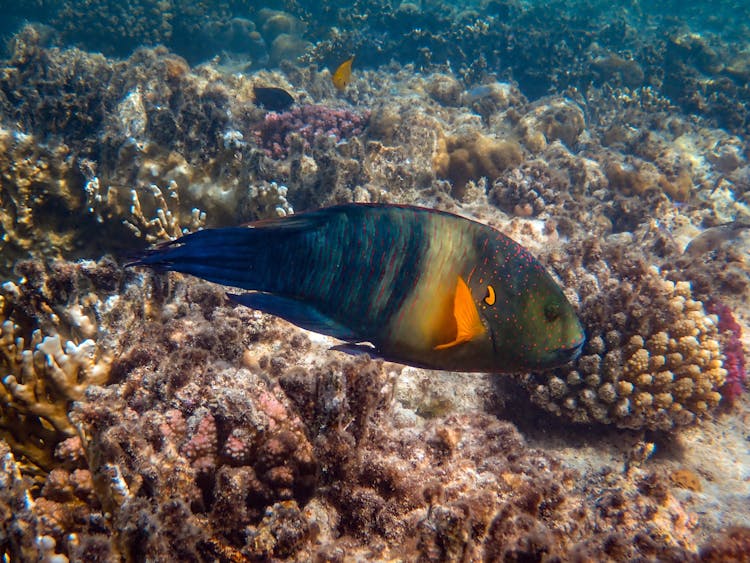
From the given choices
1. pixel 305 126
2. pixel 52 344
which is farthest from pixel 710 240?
pixel 52 344

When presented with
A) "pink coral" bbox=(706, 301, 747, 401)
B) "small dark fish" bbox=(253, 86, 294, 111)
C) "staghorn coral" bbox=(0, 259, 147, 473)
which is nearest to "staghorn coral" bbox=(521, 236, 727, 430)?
"pink coral" bbox=(706, 301, 747, 401)

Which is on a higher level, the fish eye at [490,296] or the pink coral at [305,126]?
the fish eye at [490,296]

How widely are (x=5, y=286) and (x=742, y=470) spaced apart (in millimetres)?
6900

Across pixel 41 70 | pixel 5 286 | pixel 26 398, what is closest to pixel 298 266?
pixel 26 398

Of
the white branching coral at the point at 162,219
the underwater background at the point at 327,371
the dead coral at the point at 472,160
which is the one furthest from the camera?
the dead coral at the point at 472,160

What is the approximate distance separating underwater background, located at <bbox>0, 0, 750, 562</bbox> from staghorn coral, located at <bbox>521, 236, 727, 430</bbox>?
0.03 meters

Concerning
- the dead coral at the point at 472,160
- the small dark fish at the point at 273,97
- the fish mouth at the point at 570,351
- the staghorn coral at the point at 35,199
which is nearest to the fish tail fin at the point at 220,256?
the fish mouth at the point at 570,351

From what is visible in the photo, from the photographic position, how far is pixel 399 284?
1.69 metres

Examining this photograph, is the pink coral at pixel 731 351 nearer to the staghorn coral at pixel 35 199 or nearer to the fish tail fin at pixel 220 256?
the fish tail fin at pixel 220 256

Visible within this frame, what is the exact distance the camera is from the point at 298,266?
1.66 m

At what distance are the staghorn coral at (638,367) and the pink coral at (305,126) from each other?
21.3 ft

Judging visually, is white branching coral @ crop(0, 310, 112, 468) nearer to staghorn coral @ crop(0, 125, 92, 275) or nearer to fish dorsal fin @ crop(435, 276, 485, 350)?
staghorn coral @ crop(0, 125, 92, 275)

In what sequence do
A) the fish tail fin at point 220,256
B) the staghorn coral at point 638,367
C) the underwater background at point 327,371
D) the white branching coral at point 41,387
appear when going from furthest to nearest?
the staghorn coral at point 638,367 < the white branching coral at point 41,387 < the underwater background at point 327,371 < the fish tail fin at point 220,256

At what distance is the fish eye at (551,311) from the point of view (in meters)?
1.80
